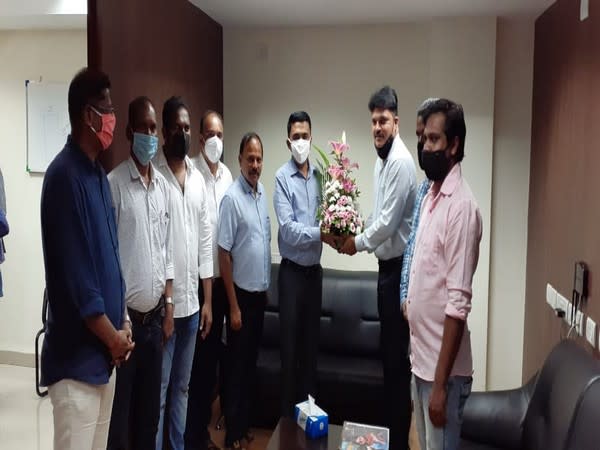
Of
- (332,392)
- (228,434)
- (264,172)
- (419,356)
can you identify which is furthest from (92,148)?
(264,172)

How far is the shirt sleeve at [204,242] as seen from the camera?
8.82 ft

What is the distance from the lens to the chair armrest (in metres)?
2.42

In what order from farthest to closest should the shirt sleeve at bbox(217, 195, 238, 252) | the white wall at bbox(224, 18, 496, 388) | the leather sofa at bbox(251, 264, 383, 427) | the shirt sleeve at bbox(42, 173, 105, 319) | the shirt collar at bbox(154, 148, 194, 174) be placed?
the white wall at bbox(224, 18, 496, 388), the leather sofa at bbox(251, 264, 383, 427), the shirt sleeve at bbox(217, 195, 238, 252), the shirt collar at bbox(154, 148, 194, 174), the shirt sleeve at bbox(42, 173, 105, 319)

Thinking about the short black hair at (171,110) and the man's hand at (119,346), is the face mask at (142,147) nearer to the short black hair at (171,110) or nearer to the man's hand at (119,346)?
the short black hair at (171,110)

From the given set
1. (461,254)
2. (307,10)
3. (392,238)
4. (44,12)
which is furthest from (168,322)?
(44,12)

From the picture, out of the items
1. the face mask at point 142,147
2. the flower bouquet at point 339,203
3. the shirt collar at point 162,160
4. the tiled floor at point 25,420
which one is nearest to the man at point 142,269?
the face mask at point 142,147

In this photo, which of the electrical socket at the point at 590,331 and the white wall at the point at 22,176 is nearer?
the electrical socket at the point at 590,331

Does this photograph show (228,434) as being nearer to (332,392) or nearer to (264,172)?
(332,392)

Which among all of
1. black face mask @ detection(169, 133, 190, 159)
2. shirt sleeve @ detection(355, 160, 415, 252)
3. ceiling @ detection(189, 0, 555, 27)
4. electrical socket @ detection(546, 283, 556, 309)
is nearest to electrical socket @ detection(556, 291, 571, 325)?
electrical socket @ detection(546, 283, 556, 309)

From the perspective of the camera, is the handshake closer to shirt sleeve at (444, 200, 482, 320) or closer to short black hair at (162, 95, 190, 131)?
short black hair at (162, 95, 190, 131)

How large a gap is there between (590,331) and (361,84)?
A: 2.34m

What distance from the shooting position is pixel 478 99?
3.71m

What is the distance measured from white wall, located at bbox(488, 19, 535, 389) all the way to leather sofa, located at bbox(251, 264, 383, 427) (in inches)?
37.2

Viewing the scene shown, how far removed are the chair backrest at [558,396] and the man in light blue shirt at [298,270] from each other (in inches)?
45.1
